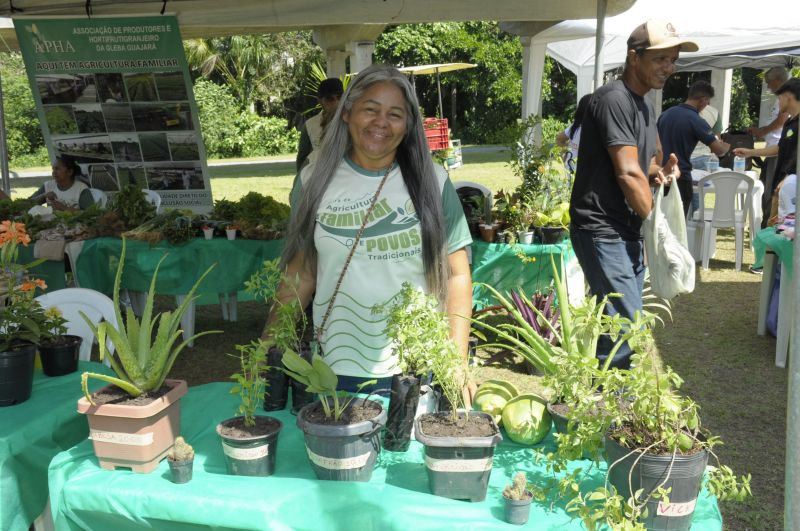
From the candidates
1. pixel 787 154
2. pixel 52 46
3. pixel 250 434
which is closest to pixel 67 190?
pixel 52 46

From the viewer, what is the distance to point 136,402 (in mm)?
1674

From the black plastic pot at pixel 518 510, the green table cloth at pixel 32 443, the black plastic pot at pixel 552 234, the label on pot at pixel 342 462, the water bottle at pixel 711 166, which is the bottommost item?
the water bottle at pixel 711 166

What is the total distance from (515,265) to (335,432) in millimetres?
3358

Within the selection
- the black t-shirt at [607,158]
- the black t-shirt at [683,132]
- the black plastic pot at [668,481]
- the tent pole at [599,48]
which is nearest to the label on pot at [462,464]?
the black plastic pot at [668,481]

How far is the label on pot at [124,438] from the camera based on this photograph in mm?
1627

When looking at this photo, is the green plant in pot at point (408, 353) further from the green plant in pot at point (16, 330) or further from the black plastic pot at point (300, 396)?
the green plant in pot at point (16, 330)

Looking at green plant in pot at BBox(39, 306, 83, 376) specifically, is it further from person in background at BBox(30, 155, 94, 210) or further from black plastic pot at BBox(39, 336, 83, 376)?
person in background at BBox(30, 155, 94, 210)

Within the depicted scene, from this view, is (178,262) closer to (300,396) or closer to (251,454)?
(300,396)

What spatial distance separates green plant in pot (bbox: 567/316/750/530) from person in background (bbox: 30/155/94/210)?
17.8 ft

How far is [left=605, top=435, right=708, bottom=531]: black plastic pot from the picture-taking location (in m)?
1.29

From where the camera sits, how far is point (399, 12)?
5.70m

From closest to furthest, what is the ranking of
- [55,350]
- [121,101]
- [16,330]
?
[16,330]
[55,350]
[121,101]

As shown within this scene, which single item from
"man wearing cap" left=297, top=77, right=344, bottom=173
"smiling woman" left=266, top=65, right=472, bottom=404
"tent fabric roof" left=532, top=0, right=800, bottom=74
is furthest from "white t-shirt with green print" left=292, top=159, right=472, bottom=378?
"tent fabric roof" left=532, top=0, right=800, bottom=74

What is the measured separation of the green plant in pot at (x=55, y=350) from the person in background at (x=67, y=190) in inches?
152
